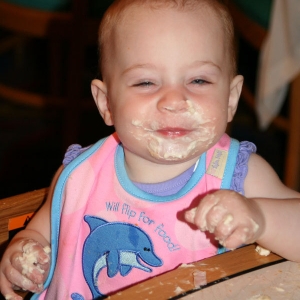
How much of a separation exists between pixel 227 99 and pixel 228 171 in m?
0.12

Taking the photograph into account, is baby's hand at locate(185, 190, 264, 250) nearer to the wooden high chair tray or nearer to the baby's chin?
the wooden high chair tray

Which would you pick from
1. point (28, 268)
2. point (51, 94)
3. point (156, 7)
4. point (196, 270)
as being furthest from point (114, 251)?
point (51, 94)

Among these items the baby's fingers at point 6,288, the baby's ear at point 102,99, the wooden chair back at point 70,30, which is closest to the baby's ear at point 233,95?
the baby's ear at point 102,99

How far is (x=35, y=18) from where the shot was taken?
7.25 feet

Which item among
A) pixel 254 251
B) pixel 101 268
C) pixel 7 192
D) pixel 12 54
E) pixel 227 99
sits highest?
pixel 227 99

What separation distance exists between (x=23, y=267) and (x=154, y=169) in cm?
27

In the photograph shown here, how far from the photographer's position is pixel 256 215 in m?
0.86

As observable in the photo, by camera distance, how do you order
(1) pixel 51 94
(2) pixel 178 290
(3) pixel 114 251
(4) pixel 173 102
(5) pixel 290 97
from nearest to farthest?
(2) pixel 178 290 < (4) pixel 173 102 < (3) pixel 114 251 < (5) pixel 290 97 < (1) pixel 51 94

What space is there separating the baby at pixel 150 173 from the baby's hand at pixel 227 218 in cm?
2

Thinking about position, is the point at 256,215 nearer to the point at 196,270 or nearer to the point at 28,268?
the point at 196,270

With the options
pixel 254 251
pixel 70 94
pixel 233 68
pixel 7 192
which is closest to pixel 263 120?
pixel 70 94

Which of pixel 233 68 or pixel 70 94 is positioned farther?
pixel 70 94

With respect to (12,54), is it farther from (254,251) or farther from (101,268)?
(254,251)

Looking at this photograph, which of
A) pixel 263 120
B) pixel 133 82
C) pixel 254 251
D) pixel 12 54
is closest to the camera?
pixel 254 251
